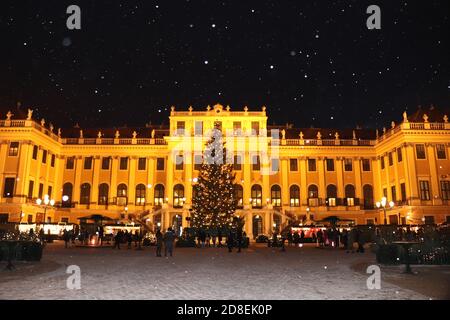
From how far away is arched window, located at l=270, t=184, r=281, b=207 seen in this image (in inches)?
2053

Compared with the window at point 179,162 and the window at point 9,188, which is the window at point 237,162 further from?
the window at point 9,188

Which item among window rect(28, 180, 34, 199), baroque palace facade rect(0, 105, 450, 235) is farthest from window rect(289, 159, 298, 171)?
window rect(28, 180, 34, 199)

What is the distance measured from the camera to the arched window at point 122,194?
5178 centimetres

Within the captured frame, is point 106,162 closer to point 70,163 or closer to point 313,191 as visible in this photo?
point 70,163

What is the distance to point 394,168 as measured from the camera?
4762cm

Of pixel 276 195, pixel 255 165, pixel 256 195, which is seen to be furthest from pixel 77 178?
pixel 276 195

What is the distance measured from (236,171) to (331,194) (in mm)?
13272

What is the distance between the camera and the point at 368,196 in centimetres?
5234

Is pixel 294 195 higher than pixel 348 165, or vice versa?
pixel 348 165

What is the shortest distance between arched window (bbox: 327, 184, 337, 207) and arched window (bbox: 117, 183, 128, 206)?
89.2ft

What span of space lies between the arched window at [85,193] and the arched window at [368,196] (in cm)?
3699
